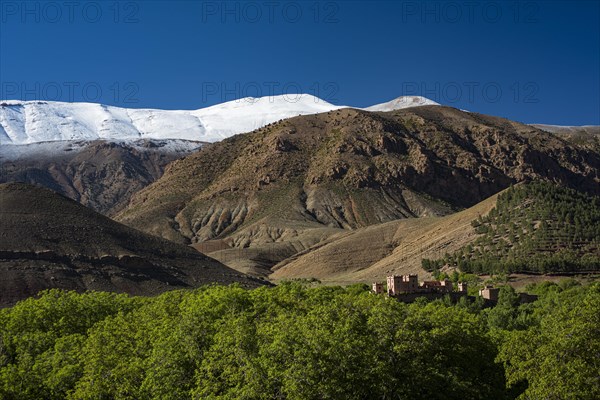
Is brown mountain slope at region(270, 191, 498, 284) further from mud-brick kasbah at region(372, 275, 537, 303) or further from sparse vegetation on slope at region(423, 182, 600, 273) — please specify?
mud-brick kasbah at region(372, 275, 537, 303)

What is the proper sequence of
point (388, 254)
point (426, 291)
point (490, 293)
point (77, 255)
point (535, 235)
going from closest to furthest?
point (490, 293) < point (426, 291) < point (77, 255) < point (535, 235) < point (388, 254)

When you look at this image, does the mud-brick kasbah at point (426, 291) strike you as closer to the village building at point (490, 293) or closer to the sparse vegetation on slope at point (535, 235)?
the village building at point (490, 293)

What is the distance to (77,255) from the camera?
121 meters

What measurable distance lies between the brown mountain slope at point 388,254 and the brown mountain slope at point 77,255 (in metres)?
39.0

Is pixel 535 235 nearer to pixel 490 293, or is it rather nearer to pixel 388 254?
pixel 490 293

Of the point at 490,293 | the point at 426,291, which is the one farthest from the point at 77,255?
the point at 490,293

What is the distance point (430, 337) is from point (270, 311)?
13.2 m

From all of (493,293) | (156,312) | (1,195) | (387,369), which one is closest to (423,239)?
(493,293)

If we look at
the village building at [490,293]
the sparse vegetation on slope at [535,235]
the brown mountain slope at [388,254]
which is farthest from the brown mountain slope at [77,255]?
the sparse vegetation on slope at [535,235]

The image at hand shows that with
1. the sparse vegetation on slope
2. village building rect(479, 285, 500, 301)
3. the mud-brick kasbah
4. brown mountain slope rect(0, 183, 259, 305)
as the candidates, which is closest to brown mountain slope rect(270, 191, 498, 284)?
the sparse vegetation on slope

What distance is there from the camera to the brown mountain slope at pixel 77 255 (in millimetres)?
110625

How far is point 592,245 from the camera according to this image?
140625 mm

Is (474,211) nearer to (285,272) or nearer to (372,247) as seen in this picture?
(372,247)

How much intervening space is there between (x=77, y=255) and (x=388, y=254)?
3512 inches
